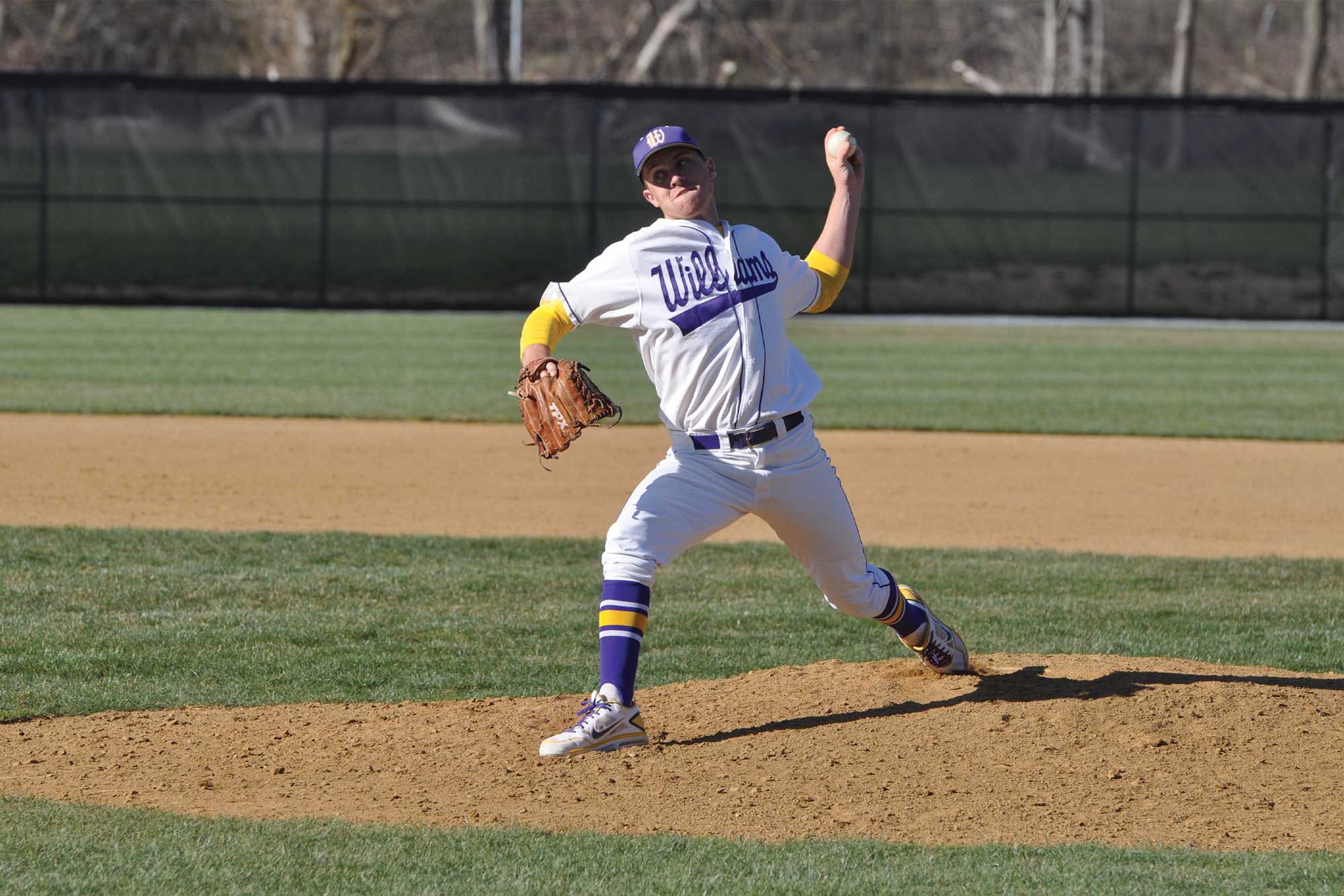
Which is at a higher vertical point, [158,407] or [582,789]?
[582,789]

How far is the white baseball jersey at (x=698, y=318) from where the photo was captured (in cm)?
419

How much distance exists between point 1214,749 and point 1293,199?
19496 millimetres

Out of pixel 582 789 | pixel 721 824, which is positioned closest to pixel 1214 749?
pixel 721 824

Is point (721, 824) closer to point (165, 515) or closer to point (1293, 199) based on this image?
point (165, 515)

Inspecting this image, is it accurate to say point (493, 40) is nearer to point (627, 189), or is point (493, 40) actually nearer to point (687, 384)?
point (627, 189)

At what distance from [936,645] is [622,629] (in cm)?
116

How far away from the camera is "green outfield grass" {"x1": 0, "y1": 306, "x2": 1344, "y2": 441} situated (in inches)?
501

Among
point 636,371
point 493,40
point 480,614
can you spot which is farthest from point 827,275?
point 493,40

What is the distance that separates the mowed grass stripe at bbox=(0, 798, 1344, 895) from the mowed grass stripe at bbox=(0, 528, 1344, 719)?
56.2 inches

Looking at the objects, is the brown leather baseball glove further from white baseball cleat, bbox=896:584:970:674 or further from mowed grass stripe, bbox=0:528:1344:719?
mowed grass stripe, bbox=0:528:1344:719

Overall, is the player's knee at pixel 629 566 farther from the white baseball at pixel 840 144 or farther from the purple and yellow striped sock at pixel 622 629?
the white baseball at pixel 840 144

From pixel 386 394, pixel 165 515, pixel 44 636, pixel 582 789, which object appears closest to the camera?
pixel 582 789

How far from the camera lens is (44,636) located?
579cm

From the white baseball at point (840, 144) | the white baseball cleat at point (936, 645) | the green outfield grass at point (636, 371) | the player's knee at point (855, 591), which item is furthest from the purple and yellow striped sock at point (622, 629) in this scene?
the green outfield grass at point (636, 371)
